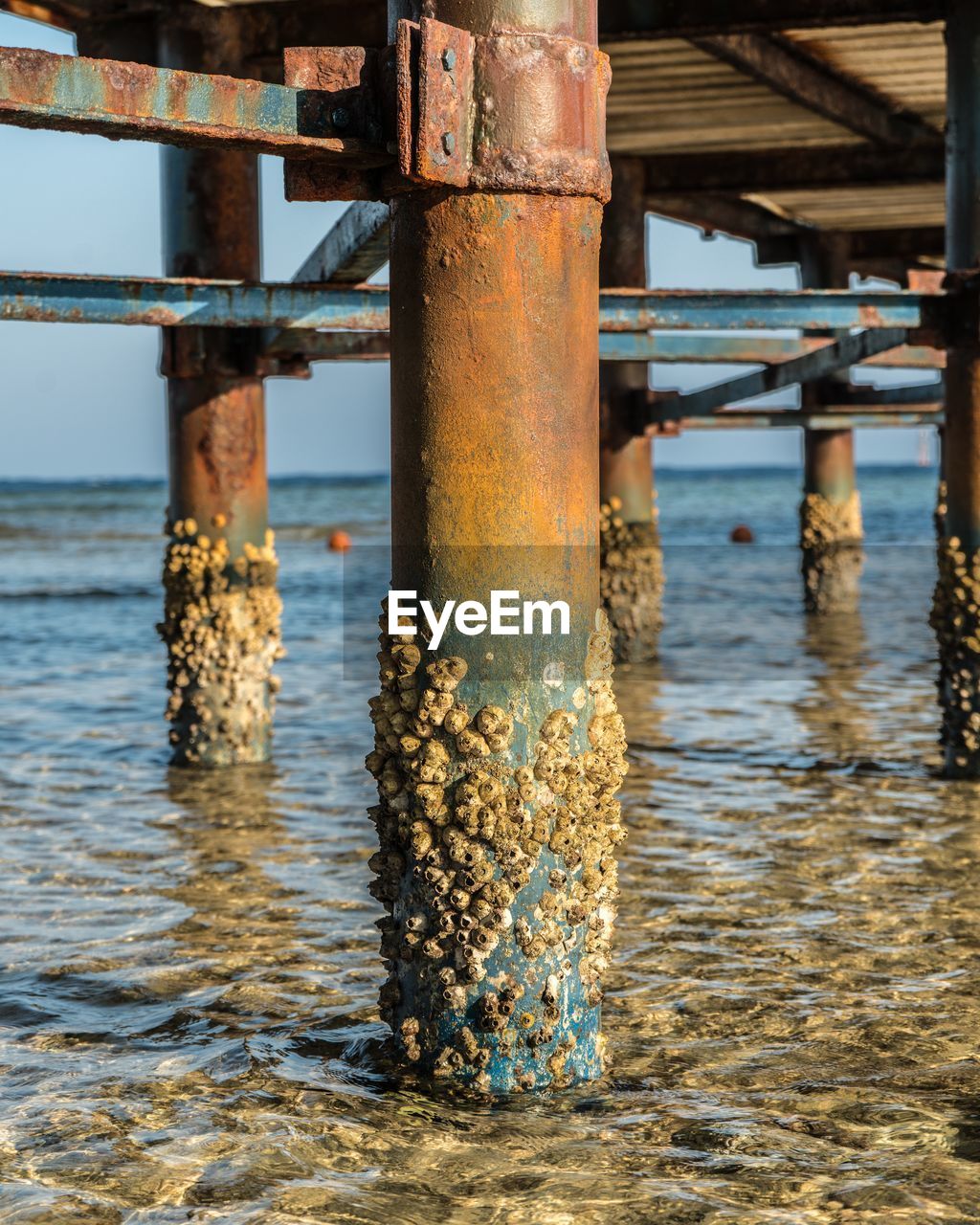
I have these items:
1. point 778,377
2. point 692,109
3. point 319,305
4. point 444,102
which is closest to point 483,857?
point 444,102

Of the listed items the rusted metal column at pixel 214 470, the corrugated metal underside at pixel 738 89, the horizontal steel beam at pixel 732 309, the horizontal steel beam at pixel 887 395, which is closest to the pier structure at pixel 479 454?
the horizontal steel beam at pixel 732 309

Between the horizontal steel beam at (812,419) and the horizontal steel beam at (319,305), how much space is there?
7899 mm

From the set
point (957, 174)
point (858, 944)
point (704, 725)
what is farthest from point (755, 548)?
point (858, 944)

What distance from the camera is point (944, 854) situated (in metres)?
6.93

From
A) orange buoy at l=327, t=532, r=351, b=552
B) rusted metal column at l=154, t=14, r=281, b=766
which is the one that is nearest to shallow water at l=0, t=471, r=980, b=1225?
rusted metal column at l=154, t=14, r=281, b=766

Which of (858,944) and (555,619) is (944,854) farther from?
(555,619)

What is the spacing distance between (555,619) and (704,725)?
689 centimetres

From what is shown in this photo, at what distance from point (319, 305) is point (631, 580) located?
6759 mm

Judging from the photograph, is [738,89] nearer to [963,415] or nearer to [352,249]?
[963,415]

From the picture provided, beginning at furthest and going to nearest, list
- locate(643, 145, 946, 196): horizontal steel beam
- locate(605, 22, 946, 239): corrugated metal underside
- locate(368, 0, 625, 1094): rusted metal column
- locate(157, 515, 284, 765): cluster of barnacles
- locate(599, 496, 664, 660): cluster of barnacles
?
1. locate(599, 496, 664, 660): cluster of barnacles
2. locate(643, 145, 946, 196): horizontal steel beam
3. locate(605, 22, 946, 239): corrugated metal underside
4. locate(157, 515, 284, 765): cluster of barnacles
5. locate(368, 0, 625, 1094): rusted metal column

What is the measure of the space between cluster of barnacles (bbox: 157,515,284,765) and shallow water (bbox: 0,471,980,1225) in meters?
0.29

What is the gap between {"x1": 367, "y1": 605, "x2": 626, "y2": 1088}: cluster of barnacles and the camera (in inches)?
153

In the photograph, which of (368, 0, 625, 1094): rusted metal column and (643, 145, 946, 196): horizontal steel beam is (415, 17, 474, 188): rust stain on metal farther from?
(643, 145, 946, 196): horizontal steel beam

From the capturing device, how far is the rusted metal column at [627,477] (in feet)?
41.0
